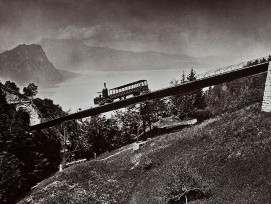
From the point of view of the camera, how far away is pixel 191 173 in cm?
2059

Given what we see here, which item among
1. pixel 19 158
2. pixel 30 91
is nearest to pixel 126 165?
pixel 19 158

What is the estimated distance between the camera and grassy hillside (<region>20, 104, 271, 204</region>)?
57.7ft

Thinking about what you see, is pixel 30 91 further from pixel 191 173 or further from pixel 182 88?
pixel 191 173

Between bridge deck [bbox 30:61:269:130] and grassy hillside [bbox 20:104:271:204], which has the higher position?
bridge deck [bbox 30:61:269:130]

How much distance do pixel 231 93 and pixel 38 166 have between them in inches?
2197

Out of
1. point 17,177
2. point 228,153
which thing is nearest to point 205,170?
point 228,153

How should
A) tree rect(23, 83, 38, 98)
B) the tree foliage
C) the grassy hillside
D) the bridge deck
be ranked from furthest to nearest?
tree rect(23, 83, 38, 98)
the bridge deck
the tree foliage
the grassy hillside

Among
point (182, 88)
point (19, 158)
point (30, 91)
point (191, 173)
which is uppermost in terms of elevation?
point (30, 91)

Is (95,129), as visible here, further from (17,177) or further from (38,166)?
(17,177)

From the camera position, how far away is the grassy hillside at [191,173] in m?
17.6

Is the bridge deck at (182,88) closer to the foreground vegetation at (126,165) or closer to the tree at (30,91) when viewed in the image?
the foreground vegetation at (126,165)

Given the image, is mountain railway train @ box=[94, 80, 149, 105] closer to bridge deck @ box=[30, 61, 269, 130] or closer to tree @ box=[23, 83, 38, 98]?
bridge deck @ box=[30, 61, 269, 130]

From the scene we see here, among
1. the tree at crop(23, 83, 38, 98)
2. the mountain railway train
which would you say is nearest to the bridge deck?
the mountain railway train

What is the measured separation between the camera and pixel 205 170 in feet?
68.9
